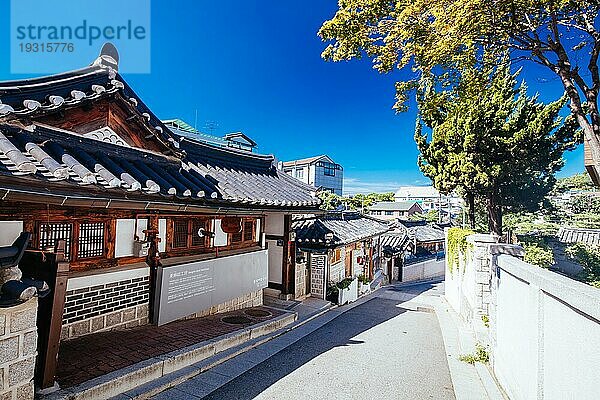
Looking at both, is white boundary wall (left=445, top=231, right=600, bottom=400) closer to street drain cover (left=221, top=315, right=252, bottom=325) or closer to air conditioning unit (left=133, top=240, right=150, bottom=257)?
street drain cover (left=221, top=315, right=252, bottom=325)

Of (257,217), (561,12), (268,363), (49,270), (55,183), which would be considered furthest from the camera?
(257,217)

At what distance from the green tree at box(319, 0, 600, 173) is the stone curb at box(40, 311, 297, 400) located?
7105 mm

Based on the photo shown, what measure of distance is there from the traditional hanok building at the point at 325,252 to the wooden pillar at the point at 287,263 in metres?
0.37

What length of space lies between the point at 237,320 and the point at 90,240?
173 inches

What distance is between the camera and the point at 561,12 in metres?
6.72

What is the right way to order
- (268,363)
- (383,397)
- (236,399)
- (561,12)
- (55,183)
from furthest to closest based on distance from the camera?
(268,363) → (561,12) → (383,397) → (236,399) → (55,183)

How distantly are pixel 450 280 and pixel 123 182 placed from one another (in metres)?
16.2

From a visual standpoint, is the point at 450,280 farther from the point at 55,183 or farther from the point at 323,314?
the point at 55,183

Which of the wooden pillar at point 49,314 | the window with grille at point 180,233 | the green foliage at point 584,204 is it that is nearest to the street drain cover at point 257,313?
the window with grille at point 180,233

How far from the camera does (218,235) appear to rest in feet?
30.1

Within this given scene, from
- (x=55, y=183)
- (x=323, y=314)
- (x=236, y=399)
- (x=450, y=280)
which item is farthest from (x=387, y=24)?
(x=450, y=280)

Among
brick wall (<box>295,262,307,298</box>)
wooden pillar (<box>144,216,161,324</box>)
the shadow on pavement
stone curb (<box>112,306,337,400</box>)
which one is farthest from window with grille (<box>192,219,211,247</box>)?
brick wall (<box>295,262,307,298</box>)

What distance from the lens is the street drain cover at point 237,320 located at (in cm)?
882

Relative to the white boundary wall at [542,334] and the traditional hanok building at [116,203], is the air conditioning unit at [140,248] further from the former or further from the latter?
the white boundary wall at [542,334]
